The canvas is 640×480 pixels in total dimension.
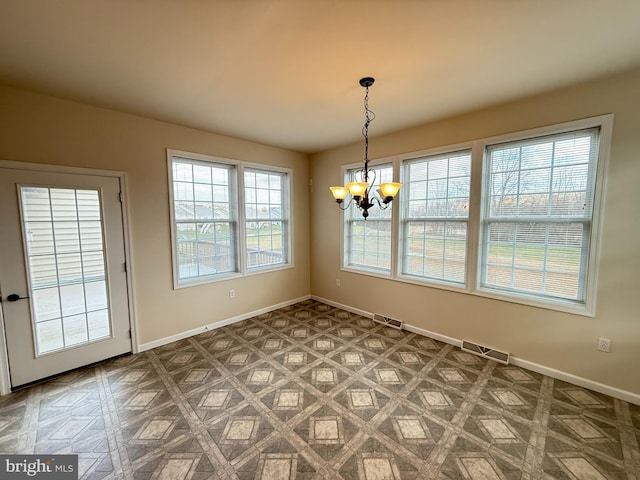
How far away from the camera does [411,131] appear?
3.44 metres

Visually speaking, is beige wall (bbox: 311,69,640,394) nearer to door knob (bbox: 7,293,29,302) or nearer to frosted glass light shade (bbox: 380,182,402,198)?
frosted glass light shade (bbox: 380,182,402,198)

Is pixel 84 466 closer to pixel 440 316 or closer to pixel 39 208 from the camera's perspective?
pixel 39 208

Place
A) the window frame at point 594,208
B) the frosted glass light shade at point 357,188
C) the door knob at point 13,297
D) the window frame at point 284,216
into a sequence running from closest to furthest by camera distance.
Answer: the frosted glass light shade at point 357,188, the window frame at point 594,208, the door knob at point 13,297, the window frame at point 284,216

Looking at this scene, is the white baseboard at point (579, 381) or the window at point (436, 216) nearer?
the white baseboard at point (579, 381)

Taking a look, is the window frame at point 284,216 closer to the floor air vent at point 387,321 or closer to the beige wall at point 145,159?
the beige wall at point 145,159

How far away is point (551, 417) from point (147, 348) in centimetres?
410

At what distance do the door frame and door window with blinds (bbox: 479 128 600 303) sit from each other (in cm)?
409

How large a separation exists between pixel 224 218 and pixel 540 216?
3.88 metres

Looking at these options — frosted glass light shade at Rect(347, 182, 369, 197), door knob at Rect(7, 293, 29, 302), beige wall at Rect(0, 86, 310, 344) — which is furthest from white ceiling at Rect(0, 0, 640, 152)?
door knob at Rect(7, 293, 29, 302)

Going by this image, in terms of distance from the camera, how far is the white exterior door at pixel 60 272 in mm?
2369

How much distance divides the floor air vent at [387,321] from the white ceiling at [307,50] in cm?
278

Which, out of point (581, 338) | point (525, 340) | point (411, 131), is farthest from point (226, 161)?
point (581, 338)

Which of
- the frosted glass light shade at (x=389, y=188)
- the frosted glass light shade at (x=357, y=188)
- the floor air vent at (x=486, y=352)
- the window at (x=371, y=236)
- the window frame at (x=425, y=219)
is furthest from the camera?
the window at (x=371, y=236)

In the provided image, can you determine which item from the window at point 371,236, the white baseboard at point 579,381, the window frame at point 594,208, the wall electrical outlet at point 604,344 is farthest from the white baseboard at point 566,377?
the window at point 371,236
